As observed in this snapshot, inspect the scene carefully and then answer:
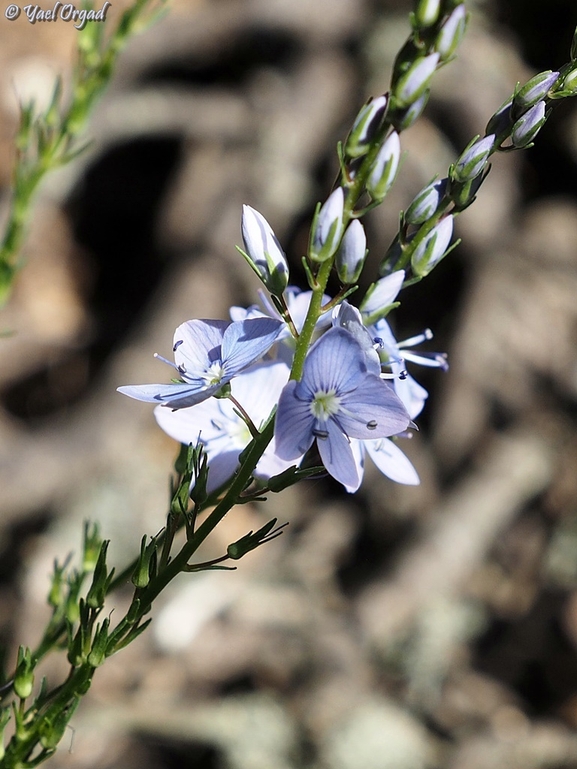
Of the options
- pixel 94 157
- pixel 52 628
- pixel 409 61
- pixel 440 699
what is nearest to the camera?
pixel 409 61

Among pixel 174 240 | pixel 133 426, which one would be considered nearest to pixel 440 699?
pixel 133 426

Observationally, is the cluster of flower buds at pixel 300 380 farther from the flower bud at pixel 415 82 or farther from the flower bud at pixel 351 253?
the flower bud at pixel 415 82

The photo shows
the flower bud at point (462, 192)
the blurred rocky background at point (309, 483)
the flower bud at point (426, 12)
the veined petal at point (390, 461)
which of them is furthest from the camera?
the blurred rocky background at point (309, 483)

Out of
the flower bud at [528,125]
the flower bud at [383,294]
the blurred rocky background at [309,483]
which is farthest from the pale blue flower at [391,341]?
the blurred rocky background at [309,483]

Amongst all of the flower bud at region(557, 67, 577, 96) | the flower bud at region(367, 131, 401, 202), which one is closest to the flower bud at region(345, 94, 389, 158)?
the flower bud at region(367, 131, 401, 202)

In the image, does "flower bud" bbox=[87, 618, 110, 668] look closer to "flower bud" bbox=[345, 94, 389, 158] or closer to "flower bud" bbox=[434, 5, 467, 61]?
"flower bud" bbox=[345, 94, 389, 158]

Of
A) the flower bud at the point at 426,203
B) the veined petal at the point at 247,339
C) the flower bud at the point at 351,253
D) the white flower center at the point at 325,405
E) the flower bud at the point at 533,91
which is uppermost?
the flower bud at the point at 533,91

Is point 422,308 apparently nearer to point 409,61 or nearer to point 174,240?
point 174,240
